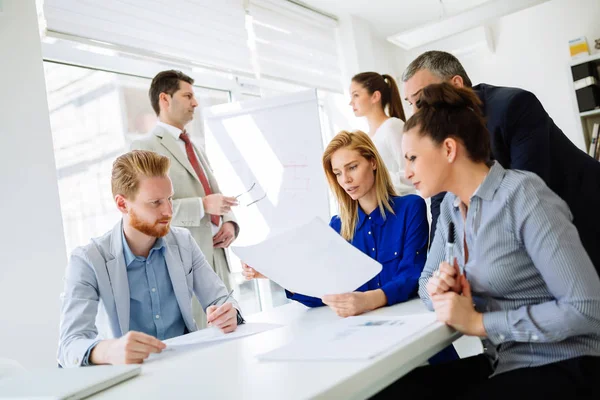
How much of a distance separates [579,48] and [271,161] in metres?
3.16

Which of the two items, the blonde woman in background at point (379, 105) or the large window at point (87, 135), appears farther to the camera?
the blonde woman in background at point (379, 105)

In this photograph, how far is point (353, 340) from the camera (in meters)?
1.06

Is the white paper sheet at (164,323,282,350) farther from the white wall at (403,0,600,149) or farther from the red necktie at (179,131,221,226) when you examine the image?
the white wall at (403,0,600,149)

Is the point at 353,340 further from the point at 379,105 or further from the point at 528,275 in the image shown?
the point at 379,105

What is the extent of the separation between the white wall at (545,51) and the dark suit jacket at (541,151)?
341cm

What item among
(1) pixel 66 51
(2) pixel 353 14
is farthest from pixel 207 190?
(2) pixel 353 14

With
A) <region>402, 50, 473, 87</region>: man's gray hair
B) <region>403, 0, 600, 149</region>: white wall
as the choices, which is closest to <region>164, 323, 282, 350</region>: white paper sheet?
<region>402, 50, 473, 87</region>: man's gray hair

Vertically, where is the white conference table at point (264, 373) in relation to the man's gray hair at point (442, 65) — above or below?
below

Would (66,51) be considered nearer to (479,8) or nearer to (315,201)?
(315,201)

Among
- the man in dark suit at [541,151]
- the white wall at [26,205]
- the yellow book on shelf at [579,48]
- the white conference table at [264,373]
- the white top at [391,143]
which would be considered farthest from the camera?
the yellow book on shelf at [579,48]

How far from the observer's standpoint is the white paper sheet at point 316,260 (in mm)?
1521

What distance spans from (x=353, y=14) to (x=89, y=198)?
328 centimetres

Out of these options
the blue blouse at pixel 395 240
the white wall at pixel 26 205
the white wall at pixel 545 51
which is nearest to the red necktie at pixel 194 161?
the white wall at pixel 26 205

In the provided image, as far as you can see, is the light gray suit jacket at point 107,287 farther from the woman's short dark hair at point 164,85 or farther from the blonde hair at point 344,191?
the woman's short dark hair at point 164,85
